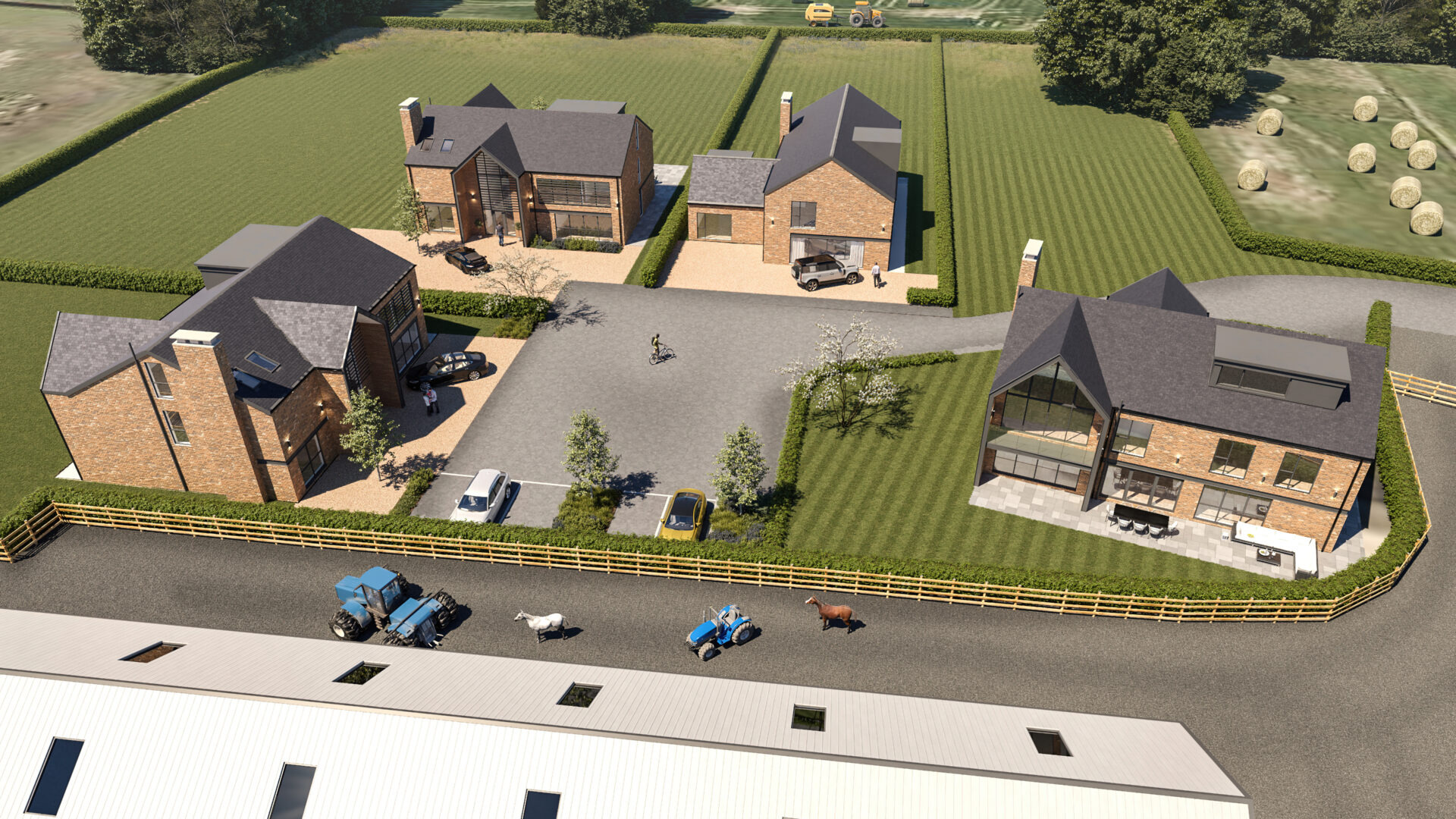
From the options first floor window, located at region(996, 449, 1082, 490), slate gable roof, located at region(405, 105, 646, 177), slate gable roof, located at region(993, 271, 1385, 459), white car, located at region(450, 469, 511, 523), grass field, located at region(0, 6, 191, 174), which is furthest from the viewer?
grass field, located at region(0, 6, 191, 174)

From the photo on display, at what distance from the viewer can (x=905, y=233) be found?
62.7 meters

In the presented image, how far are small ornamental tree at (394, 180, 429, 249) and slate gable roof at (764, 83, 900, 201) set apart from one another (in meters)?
23.7

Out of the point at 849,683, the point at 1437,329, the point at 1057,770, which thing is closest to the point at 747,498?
the point at 849,683

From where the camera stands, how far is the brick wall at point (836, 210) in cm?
5575

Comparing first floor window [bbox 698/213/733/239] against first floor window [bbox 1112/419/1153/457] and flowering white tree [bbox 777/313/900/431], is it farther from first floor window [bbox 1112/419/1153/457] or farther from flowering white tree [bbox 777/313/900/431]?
first floor window [bbox 1112/419/1153/457]

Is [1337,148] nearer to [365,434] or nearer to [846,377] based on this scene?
[846,377]

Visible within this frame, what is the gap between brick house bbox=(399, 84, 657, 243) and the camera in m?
59.1

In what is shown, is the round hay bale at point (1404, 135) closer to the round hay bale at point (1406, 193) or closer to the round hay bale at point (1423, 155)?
the round hay bale at point (1423, 155)

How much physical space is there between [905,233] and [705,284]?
15755mm

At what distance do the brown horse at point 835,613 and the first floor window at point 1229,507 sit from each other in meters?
17.0

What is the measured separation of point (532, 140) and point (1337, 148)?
66021 millimetres

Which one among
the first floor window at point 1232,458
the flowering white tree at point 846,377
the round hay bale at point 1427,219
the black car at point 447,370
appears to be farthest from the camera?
the round hay bale at point 1427,219

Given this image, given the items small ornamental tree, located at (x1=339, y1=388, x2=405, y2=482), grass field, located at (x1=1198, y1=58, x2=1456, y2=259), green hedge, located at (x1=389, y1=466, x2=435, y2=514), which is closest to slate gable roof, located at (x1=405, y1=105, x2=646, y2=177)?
small ornamental tree, located at (x1=339, y1=388, x2=405, y2=482)

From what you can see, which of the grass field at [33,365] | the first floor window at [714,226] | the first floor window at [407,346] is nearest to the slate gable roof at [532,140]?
the first floor window at [714,226]
